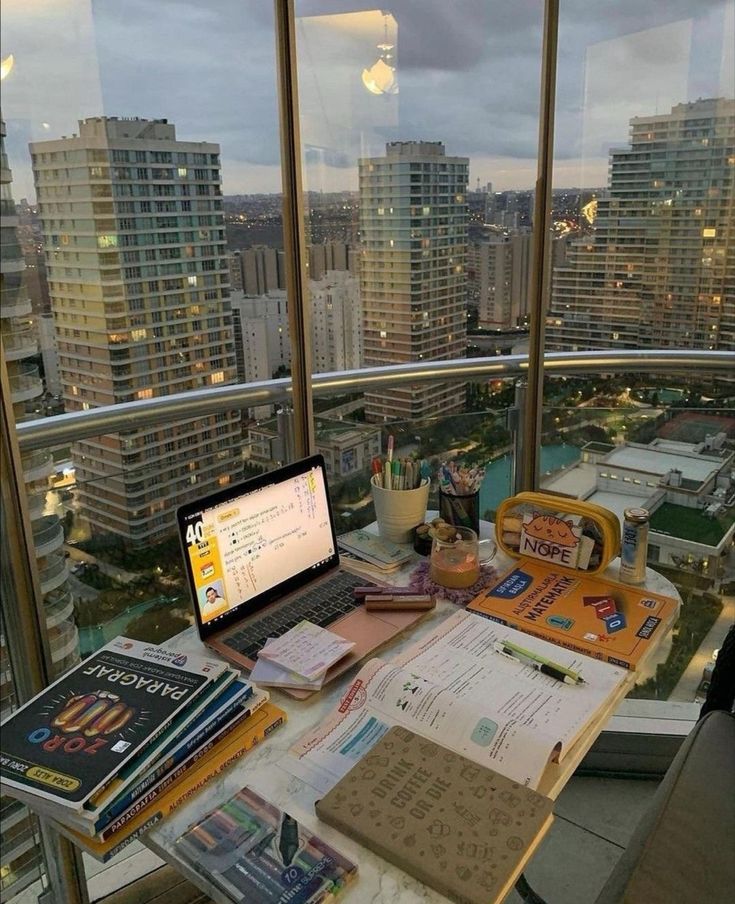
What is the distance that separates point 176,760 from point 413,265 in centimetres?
172

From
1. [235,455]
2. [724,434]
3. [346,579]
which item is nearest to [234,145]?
[235,455]

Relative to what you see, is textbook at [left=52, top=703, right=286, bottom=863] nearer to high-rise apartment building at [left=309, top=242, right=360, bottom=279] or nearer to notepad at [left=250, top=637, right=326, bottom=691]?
notepad at [left=250, top=637, right=326, bottom=691]

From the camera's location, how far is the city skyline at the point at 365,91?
1.58m

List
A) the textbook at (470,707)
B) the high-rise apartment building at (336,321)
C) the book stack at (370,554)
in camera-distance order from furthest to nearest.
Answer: the high-rise apartment building at (336,321)
the book stack at (370,554)
the textbook at (470,707)

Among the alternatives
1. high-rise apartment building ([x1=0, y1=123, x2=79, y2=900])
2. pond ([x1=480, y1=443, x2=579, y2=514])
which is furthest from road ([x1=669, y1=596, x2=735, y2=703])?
high-rise apartment building ([x1=0, y1=123, x2=79, y2=900])

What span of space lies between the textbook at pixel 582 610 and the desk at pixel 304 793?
0.31 ft

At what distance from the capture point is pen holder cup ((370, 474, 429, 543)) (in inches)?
74.5

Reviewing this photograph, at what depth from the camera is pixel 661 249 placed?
2.47 m

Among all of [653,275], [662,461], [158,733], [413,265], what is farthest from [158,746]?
[653,275]

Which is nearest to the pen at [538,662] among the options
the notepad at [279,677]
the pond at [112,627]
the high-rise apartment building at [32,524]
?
the notepad at [279,677]

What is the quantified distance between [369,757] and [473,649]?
37 centimetres

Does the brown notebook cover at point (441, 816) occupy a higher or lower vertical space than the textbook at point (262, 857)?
higher

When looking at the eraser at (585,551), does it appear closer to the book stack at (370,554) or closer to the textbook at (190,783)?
the book stack at (370,554)

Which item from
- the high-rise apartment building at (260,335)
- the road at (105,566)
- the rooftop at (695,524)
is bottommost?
the rooftop at (695,524)
